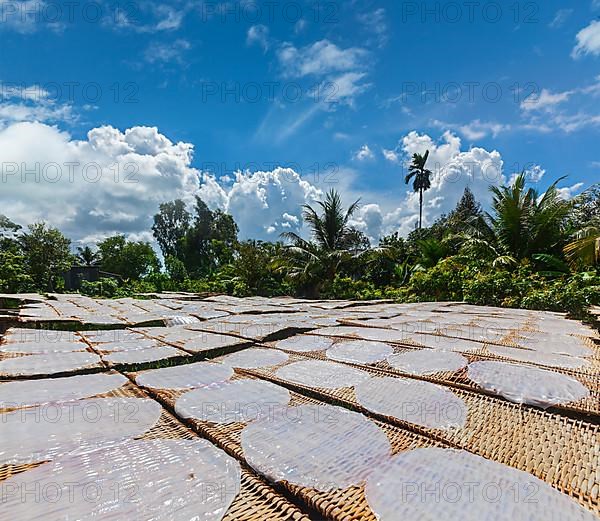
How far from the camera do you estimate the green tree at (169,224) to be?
23266 mm

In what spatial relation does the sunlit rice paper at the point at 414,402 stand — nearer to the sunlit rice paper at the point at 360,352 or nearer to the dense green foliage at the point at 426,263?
the sunlit rice paper at the point at 360,352

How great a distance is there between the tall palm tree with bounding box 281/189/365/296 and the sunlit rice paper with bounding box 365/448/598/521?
8.74 meters

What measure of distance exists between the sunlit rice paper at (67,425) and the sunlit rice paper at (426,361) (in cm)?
101

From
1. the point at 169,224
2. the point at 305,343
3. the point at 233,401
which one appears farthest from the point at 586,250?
the point at 169,224

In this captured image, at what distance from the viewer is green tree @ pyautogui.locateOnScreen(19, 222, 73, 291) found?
1031 centimetres

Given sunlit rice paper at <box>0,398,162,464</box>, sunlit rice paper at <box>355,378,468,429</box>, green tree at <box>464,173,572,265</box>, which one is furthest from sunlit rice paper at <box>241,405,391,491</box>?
green tree at <box>464,173,572,265</box>

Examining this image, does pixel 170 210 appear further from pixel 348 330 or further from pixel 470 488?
pixel 470 488

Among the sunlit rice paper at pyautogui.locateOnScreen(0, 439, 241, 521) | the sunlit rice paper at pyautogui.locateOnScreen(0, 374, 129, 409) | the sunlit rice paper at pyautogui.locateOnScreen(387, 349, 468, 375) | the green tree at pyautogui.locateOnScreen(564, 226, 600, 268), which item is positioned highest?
the green tree at pyautogui.locateOnScreen(564, 226, 600, 268)

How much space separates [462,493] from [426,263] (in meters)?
10.2

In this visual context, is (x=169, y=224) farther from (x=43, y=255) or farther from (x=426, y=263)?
(x=426, y=263)

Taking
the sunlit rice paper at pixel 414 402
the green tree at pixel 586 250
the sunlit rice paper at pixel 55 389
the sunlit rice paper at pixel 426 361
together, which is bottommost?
the sunlit rice paper at pixel 55 389

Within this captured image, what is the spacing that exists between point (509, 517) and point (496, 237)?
10067 millimetres

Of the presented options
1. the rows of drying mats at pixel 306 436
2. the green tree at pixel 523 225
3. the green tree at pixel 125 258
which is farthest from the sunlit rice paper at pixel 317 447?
the green tree at pixel 125 258

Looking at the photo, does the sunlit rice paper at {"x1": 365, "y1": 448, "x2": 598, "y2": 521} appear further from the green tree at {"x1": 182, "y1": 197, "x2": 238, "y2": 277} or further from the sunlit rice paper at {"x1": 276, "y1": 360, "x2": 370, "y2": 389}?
the green tree at {"x1": 182, "y1": 197, "x2": 238, "y2": 277}
